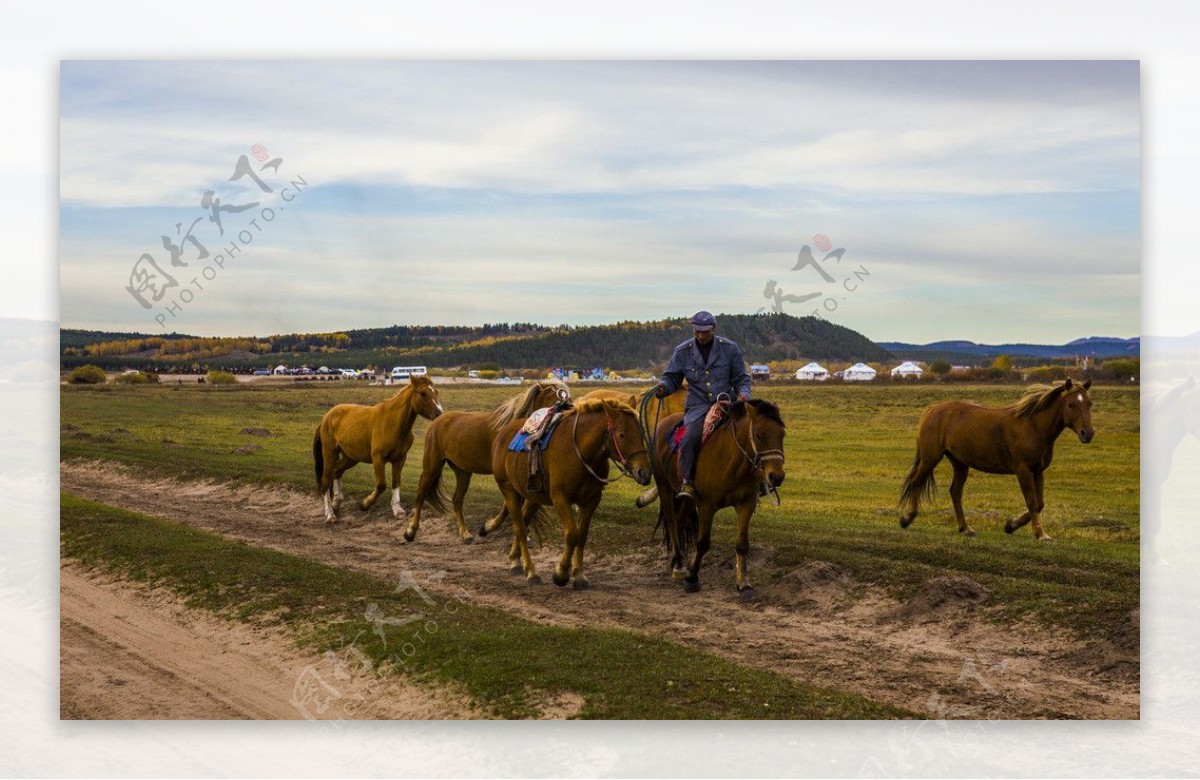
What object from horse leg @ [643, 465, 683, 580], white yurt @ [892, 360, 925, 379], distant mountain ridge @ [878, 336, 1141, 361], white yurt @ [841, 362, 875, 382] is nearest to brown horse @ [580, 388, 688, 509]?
horse leg @ [643, 465, 683, 580]

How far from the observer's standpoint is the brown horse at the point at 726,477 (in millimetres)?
11641

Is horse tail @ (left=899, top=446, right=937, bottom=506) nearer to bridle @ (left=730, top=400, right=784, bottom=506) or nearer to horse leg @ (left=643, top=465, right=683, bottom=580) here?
horse leg @ (left=643, top=465, right=683, bottom=580)

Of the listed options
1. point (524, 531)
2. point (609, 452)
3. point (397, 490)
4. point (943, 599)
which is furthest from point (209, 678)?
point (943, 599)

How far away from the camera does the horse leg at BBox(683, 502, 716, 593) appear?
12516 millimetres

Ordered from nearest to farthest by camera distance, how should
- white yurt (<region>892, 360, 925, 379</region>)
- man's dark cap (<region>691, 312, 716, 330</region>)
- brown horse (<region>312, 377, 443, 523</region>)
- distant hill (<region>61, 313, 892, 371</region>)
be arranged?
man's dark cap (<region>691, 312, 716, 330</region>) → distant hill (<region>61, 313, 892, 371</region>) → white yurt (<region>892, 360, 925, 379</region>) → brown horse (<region>312, 377, 443, 523</region>)

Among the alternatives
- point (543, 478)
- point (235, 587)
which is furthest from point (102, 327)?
point (543, 478)

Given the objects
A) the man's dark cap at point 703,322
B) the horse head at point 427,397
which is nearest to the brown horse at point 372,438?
the horse head at point 427,397

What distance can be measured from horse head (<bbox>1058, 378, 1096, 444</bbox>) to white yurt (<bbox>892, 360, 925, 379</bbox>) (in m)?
2.27

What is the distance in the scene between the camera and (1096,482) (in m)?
13.1

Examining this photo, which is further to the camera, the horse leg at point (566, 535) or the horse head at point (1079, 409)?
the horse head at point (1079, 409)

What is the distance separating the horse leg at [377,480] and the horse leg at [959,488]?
26.6ft

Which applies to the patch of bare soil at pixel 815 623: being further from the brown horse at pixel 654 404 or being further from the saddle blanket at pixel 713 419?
the saddle blanket at pixel 713 419

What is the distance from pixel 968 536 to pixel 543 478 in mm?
5371

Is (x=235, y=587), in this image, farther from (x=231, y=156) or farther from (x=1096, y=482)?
(x=1096, y=482)
